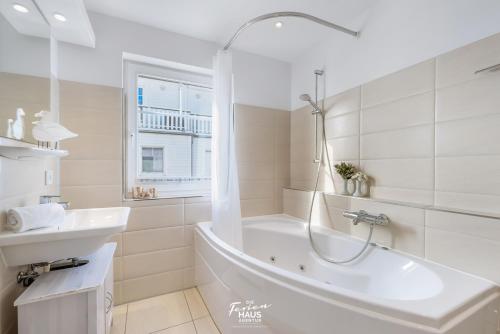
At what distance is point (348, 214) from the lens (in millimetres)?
1513

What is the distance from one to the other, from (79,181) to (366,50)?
2.33 meters

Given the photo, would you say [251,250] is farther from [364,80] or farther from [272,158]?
[364,80]

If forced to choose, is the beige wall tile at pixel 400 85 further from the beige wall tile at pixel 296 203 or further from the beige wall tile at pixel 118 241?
the beige wall tile at pixel 118 241

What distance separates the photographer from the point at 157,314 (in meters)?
1.59

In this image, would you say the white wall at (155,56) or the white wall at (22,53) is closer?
the white wall at (22,53)

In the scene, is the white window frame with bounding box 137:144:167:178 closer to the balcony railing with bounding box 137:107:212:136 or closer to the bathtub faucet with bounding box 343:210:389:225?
the balcony railing with bounding box 137:107:212:136

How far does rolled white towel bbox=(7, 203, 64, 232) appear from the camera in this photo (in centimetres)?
87

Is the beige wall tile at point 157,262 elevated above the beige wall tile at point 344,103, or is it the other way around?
the beige wall tile at point 344,103

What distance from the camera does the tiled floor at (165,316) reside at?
1.44 metres

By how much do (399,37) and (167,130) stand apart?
192cm

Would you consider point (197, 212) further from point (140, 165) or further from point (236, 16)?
point (236, 16)

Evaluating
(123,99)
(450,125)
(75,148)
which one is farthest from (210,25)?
(450,125)

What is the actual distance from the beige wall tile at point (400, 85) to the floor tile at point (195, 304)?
196 cm

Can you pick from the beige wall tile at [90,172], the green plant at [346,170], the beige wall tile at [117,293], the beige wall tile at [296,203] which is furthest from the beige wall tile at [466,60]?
the beige wall tile at [117,293]
